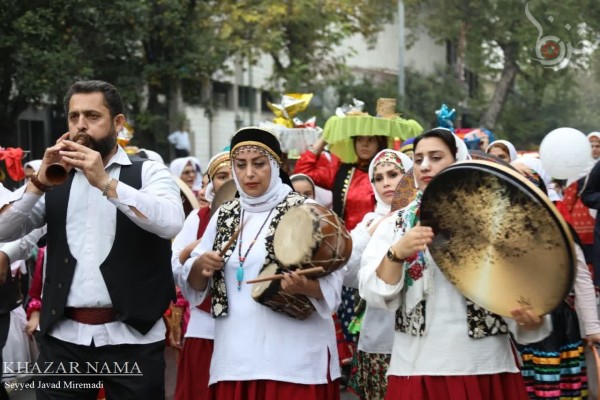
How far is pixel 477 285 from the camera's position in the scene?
4289 millimetres

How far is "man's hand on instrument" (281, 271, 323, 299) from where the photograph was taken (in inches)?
177

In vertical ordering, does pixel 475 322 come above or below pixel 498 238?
below

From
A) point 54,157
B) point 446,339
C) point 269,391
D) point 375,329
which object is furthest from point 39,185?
point 375,329

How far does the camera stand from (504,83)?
2708cm

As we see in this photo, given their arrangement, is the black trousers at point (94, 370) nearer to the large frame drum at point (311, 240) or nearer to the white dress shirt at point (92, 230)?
the white dress shirt at point (92, 230)

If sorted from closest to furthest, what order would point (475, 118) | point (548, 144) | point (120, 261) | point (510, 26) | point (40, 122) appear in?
point (120, 261)
point (548, 144)
point (510, 26)
point (40, 122)
point (475, 118)

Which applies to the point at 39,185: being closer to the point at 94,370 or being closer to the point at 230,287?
the point at 94,370

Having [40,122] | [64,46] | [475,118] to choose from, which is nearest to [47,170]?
[64,46]

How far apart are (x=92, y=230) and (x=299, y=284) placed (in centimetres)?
101

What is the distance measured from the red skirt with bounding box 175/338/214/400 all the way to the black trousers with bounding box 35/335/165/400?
165cm

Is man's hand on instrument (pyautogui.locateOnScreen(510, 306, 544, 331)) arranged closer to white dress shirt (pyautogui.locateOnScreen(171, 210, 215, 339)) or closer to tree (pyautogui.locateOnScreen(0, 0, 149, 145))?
white dress shirt (pyautogui.locateOnScreen(171, 210, 215, 339))

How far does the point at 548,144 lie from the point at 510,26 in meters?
13.1

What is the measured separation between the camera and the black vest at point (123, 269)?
4.49 m

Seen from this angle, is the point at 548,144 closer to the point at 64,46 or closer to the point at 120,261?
the point at 120,261
